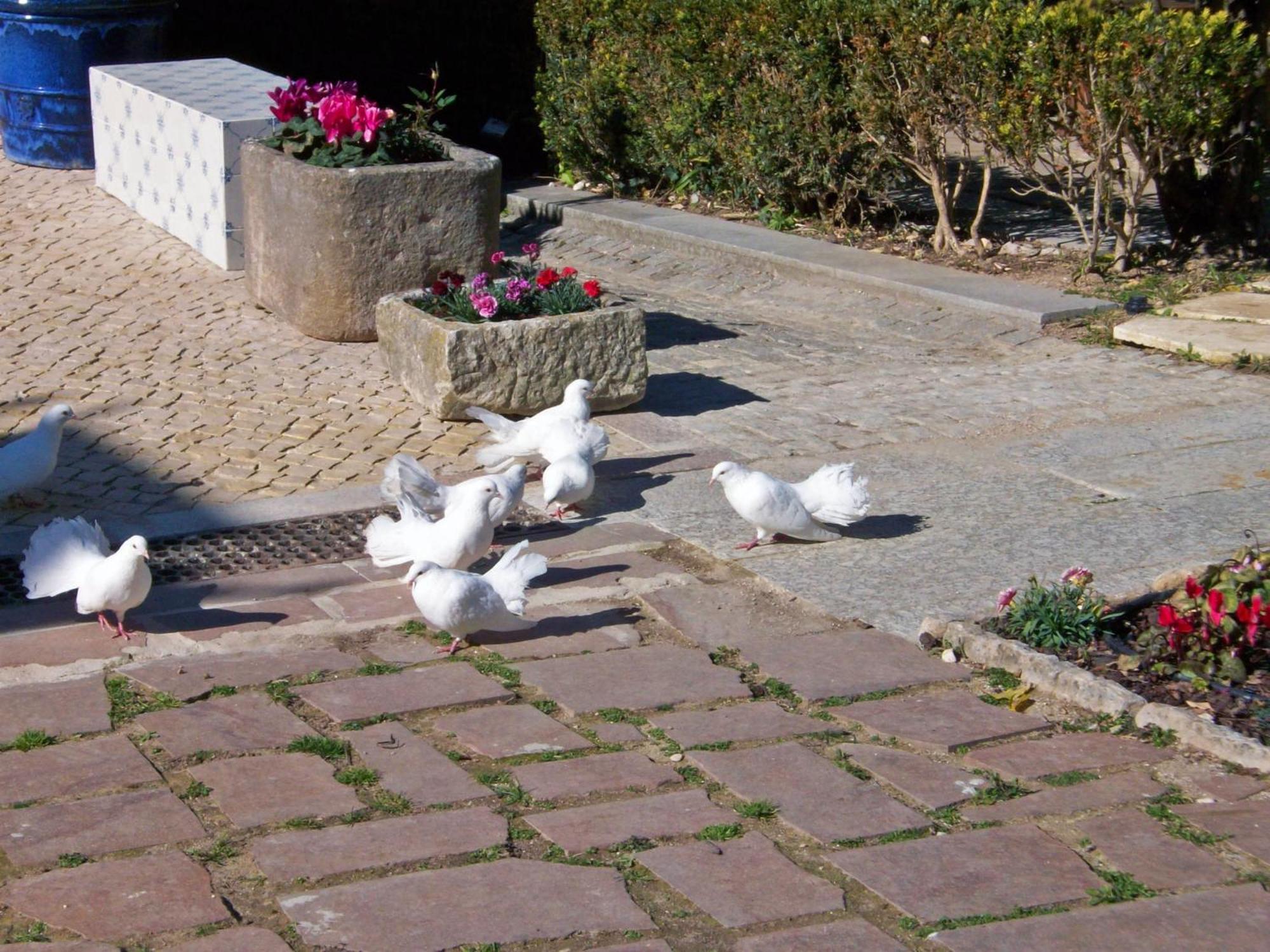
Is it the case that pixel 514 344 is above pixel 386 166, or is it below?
below

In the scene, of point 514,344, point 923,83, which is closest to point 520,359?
point 514,344

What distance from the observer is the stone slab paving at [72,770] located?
12.0ft

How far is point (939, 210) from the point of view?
1019 centimetres

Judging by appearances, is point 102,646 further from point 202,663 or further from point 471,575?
point 471,575

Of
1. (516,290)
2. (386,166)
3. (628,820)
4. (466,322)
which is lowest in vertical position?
(628,820)

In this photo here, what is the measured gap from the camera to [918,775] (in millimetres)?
3758

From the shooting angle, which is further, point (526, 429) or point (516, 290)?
point (516, 290)

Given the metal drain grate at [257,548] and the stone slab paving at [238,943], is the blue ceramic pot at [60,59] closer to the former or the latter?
the metal drain grate at [257,548]

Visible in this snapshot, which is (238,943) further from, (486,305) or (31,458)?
(486,305)

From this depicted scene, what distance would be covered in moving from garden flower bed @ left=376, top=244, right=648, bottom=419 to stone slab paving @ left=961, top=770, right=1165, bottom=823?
12.2 ft

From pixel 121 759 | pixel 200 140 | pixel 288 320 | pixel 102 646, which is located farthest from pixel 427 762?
pixel 200 140

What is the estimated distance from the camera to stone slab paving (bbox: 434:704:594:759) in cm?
391

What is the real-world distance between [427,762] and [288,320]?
16.9 ft

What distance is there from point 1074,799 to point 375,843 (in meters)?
1.66
